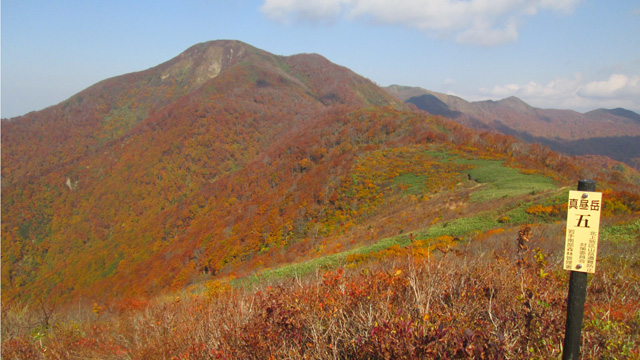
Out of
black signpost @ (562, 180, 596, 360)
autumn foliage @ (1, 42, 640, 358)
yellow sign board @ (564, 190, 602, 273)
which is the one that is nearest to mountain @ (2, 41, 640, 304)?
autumn foliage @ (1, 42, 640, 358)

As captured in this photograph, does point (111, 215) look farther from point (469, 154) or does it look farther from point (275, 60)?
point (275, 60)

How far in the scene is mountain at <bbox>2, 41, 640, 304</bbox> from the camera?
87.9 ft

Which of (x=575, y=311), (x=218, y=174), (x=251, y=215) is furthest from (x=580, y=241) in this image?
(x=218, y=174)

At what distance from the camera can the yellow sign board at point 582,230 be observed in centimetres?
221

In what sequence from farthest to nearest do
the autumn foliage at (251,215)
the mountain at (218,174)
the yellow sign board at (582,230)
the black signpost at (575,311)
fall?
the mountain at (218,174)
the autumn foliage at (251,215)
the black signpost at (575,311)
the yellow sign board at (582,230)

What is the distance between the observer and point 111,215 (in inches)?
2968

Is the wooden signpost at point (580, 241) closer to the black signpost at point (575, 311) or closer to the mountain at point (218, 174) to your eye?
the black signpost at point (575, 311)

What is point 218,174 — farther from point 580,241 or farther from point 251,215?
point 580,241

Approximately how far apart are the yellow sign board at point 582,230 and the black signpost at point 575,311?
95mm

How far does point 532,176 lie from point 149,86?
16095cm

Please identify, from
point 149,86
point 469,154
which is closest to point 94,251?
point 469,154

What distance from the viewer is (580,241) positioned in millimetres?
2256

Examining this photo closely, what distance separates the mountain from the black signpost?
49.1ft

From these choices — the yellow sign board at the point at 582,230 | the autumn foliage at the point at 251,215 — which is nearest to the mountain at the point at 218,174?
the autumn foliage at the point at 251,215
